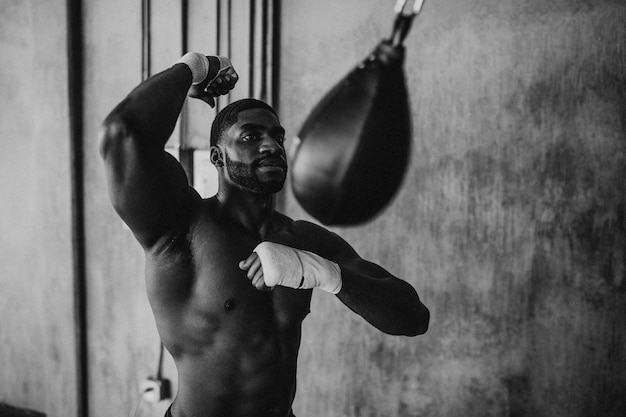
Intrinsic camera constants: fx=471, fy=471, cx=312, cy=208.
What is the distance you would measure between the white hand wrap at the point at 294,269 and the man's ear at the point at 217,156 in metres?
0.43

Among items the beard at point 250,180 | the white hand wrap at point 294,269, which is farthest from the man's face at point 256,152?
the white hand wrap at point 294,269

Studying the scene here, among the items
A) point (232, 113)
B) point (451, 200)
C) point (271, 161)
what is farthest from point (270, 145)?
point (451, 200)

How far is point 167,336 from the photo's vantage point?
1288mm

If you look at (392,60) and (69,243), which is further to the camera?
(69,243)

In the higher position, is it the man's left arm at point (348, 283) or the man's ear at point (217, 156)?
the man's ear at point (217, 156)

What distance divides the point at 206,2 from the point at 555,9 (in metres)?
1.42

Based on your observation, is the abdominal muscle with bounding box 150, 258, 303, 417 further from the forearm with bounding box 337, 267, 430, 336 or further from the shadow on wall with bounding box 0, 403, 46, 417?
the shadow on wall with bounding box 0, 403, 46, 417

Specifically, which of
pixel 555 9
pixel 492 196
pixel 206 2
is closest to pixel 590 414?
pixel 492 196

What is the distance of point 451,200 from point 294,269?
40.5 inches

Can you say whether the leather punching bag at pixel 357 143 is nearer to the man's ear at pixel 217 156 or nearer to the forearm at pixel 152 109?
the forearm at pixel 152 109

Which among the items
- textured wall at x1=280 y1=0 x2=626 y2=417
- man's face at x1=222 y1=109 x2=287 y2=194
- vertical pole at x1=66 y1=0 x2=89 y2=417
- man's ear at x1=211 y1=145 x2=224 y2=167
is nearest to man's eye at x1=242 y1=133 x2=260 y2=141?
man's face at x1=222 y1=109 x2=287 y2=194

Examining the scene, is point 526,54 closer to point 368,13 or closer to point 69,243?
point 368,13

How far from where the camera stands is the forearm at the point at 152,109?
1.05 meters

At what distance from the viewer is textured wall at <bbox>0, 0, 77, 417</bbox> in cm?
236
